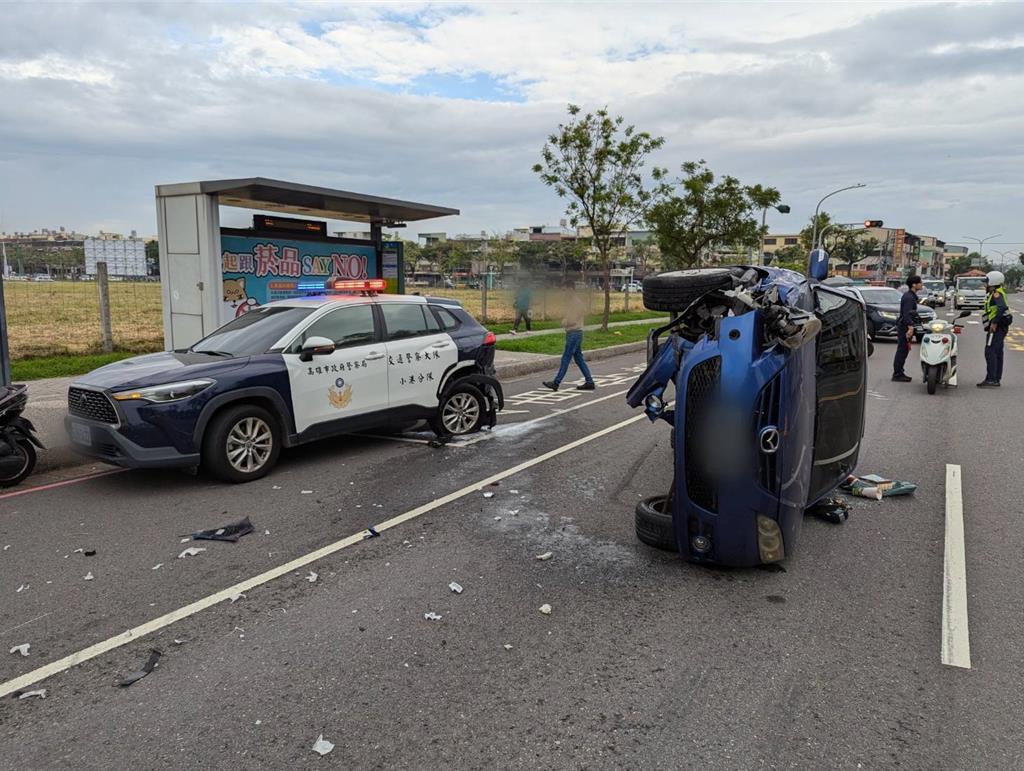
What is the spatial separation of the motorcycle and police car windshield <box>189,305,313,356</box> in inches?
61.4

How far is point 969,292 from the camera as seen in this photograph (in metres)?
41.3

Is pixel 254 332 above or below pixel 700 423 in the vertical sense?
above

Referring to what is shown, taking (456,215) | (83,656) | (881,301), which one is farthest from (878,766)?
(881,301)

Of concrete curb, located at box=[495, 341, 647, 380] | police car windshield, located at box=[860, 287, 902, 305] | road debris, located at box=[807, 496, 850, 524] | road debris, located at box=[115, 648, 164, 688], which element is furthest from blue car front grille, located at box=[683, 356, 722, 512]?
police car windshield, located at box=[860, 287, 902, 305]

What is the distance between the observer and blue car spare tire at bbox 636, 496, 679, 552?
15.2ft

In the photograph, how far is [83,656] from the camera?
3.54 meters

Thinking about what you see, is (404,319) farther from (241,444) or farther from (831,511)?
(831,511)

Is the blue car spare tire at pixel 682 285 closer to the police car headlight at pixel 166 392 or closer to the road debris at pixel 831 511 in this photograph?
the road debris at pixel 831 511

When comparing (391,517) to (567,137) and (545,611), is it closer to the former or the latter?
(545,611)

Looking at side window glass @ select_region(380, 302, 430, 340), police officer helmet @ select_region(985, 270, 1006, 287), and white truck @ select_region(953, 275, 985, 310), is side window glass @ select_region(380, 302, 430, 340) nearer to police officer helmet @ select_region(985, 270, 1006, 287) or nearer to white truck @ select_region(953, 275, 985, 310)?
police officer helmet @ select_region(985, 270, 1006, 287)

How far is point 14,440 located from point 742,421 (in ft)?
20.2

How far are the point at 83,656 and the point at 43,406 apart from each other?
6661 millimetres

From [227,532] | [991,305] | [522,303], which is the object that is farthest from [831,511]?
[522,303]

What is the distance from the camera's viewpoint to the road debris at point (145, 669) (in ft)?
10.9
